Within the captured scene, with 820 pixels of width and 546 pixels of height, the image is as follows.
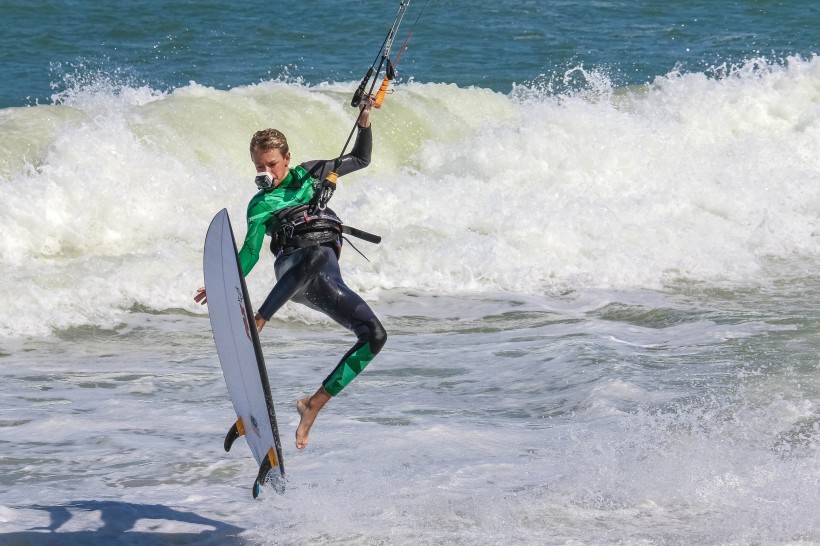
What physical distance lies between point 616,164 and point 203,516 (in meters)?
9.65

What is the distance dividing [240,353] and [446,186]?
25.6 feet

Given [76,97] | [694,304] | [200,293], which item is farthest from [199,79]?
[200,293]

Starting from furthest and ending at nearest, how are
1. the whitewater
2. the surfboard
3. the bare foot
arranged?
the bare foot, the whitewater, the surfboard

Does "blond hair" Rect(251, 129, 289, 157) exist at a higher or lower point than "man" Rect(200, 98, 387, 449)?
higher

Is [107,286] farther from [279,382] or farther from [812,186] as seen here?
[812,186]

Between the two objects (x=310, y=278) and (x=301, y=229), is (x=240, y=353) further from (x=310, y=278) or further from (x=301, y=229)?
(x=301, y=229)

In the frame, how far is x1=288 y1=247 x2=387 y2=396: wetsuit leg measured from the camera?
5.45 m

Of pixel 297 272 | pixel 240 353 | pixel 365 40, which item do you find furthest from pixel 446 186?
pixel 365 40

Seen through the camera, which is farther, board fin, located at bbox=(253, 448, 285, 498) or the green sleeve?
the green sleeve

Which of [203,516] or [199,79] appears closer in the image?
[203,516]

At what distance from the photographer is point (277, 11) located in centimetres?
2162

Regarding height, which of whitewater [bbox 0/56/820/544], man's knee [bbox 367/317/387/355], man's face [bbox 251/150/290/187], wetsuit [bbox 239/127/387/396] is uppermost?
man's face [bbox 251/150/290/187]

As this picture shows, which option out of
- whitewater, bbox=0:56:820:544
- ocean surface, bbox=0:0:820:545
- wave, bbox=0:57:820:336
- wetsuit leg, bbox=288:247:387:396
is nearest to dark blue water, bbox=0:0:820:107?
ocean surface, bbox=0:0:820:545

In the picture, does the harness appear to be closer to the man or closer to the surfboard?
the man
